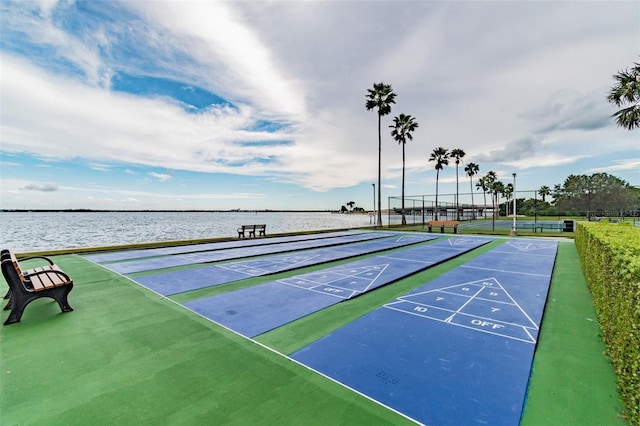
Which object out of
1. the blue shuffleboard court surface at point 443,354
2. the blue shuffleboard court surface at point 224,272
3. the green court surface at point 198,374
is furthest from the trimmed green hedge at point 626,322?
the blue shuffleboard court surface at point 224,272

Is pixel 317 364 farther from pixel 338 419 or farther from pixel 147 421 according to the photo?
pixel 147 421

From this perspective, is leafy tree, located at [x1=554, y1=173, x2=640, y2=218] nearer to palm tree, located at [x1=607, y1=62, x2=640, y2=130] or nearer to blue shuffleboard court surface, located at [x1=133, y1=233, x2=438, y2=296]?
palm tree, located at [x1=607, y1=62, x2=640, y2=130]

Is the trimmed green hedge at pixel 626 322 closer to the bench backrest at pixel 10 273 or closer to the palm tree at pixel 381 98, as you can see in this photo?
the bench backrest at pixel 10 273

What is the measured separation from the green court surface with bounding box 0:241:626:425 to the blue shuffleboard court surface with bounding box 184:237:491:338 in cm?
31

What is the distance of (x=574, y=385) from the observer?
10.5ft

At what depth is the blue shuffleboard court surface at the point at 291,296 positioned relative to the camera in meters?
5.17

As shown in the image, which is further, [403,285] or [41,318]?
[403,285]

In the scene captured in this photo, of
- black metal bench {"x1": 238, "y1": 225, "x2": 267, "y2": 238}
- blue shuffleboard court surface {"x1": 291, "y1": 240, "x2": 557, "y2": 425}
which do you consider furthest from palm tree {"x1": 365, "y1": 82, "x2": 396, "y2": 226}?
blue shuffleboard court surface {"x1": 291, "y1": 240, "x2": 557, "y2": 425}

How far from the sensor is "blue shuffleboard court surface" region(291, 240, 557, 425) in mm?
2895

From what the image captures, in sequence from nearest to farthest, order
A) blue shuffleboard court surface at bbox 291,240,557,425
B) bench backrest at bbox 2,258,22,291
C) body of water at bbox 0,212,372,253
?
1. blue shuffleboard court surface at bbox 291,240,557,425
2. bench backrest at bbox 2,258,22,291
3. body of water at bbox 0,212,372,253

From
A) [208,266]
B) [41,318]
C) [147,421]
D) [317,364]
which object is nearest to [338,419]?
[317,364]

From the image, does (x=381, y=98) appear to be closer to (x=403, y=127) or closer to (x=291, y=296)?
(x=403, y=127)

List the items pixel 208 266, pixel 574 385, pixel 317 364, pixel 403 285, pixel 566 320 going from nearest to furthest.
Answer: pixel 574 385
pixel 317 364
pixel 566 320
pixel 403 285
pixel 208 266

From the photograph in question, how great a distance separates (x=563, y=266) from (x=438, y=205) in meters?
28.4
